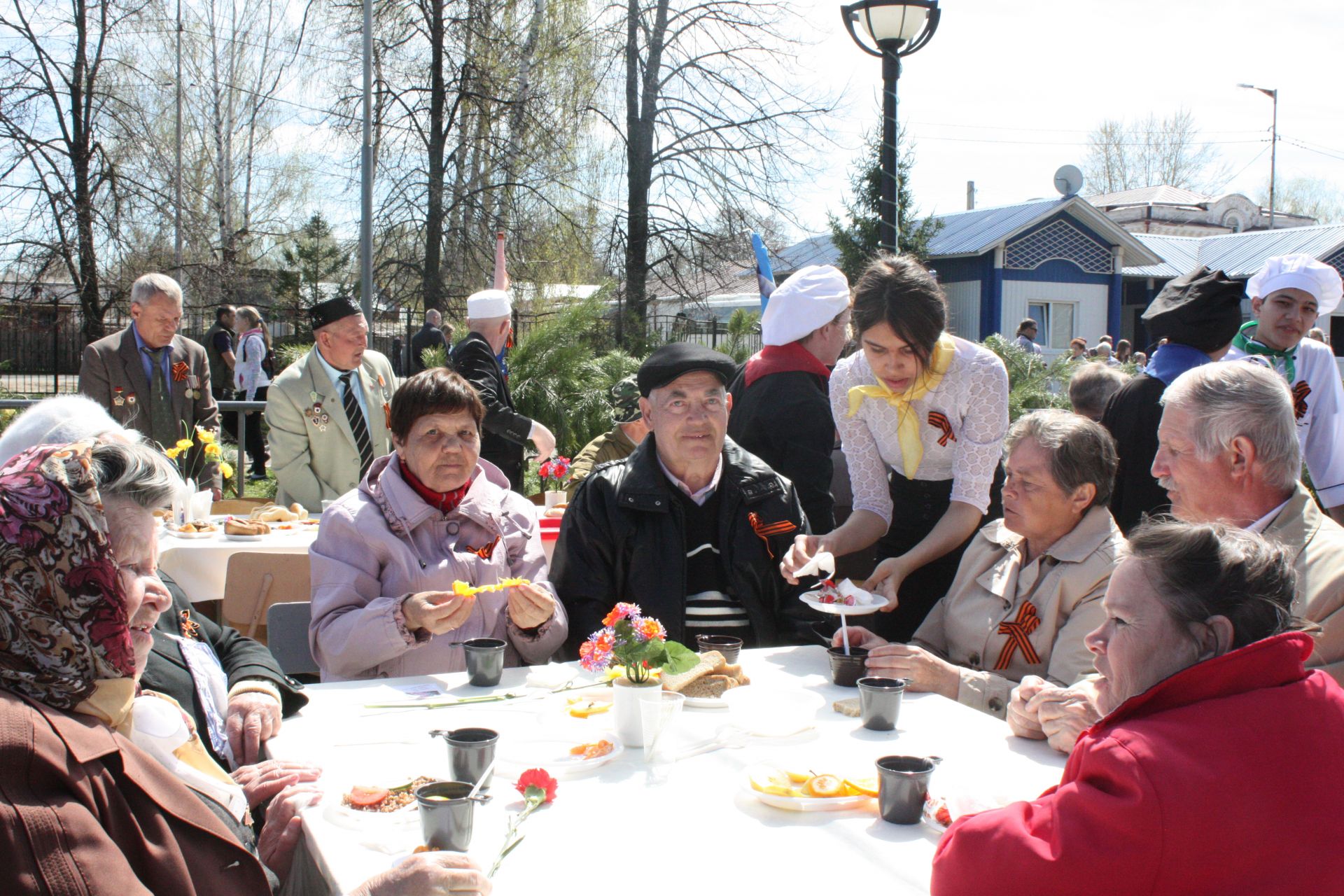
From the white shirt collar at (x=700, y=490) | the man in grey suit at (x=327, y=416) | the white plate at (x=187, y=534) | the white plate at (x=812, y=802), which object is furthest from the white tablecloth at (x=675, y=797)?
the man in grey suit at (x=327, y=416)

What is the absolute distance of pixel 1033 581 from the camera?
8.77ft

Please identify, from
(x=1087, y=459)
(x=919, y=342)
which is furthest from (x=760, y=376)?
(x=1087, y=459)

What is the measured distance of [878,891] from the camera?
4.99ft

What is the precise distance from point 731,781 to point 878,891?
46cm

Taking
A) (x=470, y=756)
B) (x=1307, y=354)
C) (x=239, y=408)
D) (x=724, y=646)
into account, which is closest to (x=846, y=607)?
(x=724, y=646)

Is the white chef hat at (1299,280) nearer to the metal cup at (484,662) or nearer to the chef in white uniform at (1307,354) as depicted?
the chef in white uniform at (1307,354)

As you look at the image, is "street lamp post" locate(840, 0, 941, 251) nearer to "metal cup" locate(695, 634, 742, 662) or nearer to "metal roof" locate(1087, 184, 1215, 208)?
"metal cup" locate(695, 634, 742, 662)

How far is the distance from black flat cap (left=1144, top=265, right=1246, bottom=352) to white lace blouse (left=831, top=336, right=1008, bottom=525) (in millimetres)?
1256

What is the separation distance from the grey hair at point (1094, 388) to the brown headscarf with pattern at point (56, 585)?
4875mm

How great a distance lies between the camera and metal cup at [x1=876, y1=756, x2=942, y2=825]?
1.72 m

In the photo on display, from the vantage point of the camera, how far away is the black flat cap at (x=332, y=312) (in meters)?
5.24

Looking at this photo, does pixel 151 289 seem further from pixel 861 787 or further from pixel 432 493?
pixel 861 787

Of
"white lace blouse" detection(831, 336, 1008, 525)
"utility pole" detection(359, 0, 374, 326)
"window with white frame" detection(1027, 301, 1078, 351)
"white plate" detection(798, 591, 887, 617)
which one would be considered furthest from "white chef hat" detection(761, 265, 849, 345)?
"window with white frame" detection(1027, 301, 1078, 351)

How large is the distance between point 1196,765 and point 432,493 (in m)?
2.23
